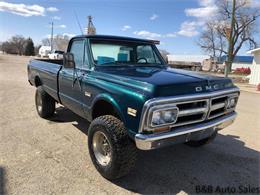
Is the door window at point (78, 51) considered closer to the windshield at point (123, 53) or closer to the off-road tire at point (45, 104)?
the windshield at point (123, 53)

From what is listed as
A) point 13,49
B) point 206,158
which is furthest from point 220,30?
point 13,49

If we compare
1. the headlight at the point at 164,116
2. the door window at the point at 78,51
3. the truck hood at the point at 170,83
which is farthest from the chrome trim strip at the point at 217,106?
the door window at the point at 78,51

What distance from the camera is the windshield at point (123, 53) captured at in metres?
4.20

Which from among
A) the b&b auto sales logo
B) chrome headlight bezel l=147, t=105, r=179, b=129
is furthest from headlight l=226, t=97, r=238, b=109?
chrome headlight bezel l=147, t=105, r=179, b=129

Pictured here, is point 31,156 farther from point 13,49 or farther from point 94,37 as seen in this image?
point 13,49

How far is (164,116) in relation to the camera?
286 centimetres

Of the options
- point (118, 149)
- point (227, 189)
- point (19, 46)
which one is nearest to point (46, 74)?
point (118, 149)

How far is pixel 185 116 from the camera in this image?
10.1ft

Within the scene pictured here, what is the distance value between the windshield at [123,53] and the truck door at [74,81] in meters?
0.30

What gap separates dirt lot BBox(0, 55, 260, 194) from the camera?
3232mm

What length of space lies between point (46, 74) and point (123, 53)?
2135 millimetres

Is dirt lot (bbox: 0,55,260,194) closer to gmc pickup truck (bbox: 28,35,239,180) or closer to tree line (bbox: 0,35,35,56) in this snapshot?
gmc pickup truck (bbox: 28,35,239,180)

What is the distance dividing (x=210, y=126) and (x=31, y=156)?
2782 mm

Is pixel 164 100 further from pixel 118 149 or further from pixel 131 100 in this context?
pixel 118 149
